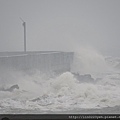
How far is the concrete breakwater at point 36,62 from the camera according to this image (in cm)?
291

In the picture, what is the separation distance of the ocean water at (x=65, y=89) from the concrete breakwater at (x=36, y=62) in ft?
0.22

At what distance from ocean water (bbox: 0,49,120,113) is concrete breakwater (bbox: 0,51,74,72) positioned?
2.6 inches

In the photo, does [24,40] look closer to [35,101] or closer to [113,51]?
[35,101]

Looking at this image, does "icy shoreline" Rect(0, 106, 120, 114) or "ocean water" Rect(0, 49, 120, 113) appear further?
"ocean water" Rect(0, 49, 120, 113)

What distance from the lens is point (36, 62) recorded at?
2.98m

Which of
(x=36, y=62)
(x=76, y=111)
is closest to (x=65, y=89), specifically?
(x=76, y=111)

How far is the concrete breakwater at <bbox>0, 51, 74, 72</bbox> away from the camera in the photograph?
114 inches

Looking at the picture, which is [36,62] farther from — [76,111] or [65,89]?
[76,111]

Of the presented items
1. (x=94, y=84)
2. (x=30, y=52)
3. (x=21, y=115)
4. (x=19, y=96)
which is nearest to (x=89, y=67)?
(x=94, y=84)

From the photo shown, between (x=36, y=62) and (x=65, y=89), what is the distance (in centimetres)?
54

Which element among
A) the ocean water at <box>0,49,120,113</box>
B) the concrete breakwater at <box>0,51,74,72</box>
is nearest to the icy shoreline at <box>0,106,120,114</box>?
the ocean water at <box>0,49,120,113</box>

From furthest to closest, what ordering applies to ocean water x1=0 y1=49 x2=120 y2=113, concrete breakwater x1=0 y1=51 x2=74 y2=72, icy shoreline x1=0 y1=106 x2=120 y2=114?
concrete breakwater x1=0 y1=51 x2=74 y2=72 < ocean water x1=0 y1=49 x2=120 y2=113 < icy shoreline x1=0 y1=106 x2=120 y2=114

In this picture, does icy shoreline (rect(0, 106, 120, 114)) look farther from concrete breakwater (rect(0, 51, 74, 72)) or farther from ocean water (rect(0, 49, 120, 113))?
concrete breakwater (rect(0, 51, 74, 72))

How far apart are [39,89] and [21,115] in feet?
2.16
